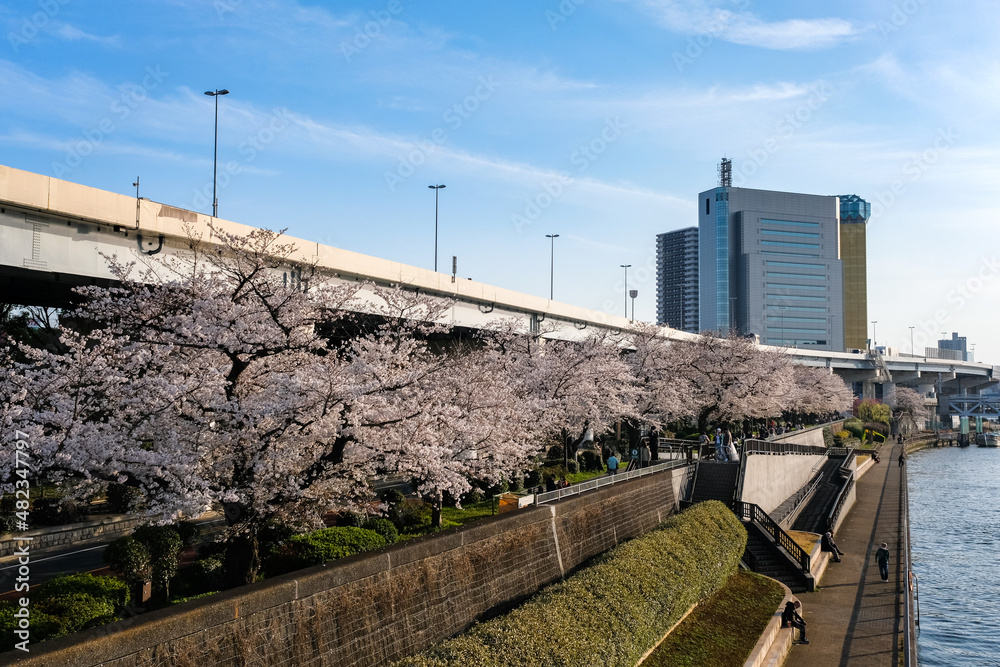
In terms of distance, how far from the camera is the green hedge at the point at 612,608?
1275 centimetres

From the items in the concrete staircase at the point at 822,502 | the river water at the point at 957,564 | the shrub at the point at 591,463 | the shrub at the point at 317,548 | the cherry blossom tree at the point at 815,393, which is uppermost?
the cherry blossom tree at the point at 815,393

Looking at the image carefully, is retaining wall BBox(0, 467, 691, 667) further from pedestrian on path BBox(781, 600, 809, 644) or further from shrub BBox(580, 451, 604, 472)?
shrub BBox(580, 451, 604, 472)

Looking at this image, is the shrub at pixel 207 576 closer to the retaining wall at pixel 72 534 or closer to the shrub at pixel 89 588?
the shrub at pixel 89 588

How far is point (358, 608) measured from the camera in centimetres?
1172

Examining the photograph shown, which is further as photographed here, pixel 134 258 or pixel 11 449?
pixel 134 258

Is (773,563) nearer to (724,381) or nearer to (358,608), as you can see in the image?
(724,381)

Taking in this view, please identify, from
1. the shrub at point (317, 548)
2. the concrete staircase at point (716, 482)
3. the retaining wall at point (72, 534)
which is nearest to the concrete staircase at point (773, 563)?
the concrete staircase at point (716, 482)

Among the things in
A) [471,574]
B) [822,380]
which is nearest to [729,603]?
[471,574]

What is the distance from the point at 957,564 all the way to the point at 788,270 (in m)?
167

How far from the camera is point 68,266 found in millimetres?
22594

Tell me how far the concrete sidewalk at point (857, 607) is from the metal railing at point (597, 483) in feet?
23.9

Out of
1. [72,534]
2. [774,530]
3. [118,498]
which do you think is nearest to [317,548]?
[72,534]

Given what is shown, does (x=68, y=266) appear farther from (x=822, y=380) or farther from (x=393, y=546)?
(x=822, y=380)

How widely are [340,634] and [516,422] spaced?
15.5m
